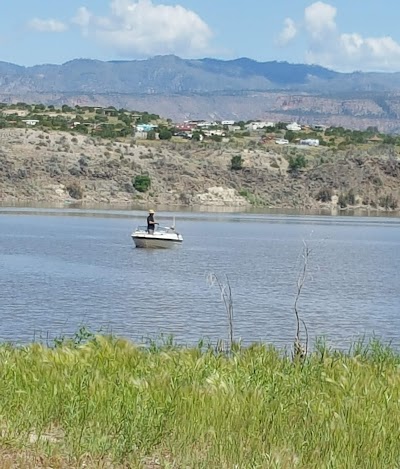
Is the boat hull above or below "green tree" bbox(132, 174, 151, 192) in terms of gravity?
below

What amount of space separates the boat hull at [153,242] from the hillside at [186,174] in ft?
167

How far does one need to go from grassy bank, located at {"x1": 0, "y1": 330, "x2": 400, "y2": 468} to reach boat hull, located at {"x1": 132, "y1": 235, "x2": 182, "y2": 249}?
4577 cm

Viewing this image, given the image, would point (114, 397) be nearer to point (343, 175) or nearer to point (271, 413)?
point (271, 413)

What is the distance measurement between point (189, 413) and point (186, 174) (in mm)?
106424

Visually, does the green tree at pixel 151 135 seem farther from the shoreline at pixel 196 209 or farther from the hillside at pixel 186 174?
the shoreline at pixel 196 209

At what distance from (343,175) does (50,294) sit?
93.4 m

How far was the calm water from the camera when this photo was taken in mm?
25906

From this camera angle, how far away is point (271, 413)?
940 centimetres

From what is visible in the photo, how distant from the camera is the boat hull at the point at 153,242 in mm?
57656

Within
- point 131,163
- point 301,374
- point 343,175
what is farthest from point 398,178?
point 301,374

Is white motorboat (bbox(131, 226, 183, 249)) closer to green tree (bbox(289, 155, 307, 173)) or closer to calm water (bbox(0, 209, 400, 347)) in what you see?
calm water (bbox(0, 209, 400, 347))

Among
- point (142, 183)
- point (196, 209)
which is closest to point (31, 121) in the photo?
point (142, 183)

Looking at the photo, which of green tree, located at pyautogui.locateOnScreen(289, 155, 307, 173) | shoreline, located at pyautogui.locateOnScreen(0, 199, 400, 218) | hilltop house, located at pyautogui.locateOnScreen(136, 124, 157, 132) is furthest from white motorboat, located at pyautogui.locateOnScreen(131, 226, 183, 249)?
hilltop house, located at pyautogui.locateOnScreen(136, 124, 157, 132)

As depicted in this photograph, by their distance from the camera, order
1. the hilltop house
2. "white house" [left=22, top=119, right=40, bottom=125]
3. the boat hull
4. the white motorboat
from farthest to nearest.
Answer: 1. the hilltop house
2. "white house" [left=22, top=119, right=40, bottom=125]
3. the boat hull
4. the white motorboat
